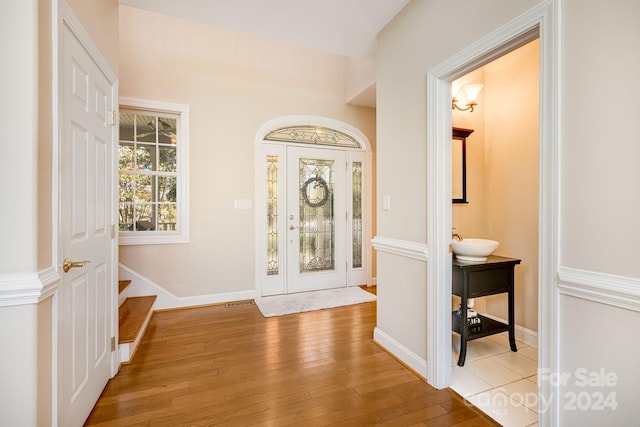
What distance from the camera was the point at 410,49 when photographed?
85.0 inches

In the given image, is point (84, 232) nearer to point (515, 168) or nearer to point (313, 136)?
point (313, 136)

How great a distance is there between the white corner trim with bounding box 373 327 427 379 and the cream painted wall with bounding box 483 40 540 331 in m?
1.27

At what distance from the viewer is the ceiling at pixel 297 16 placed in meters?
2.15

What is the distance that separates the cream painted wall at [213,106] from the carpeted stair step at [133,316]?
1.04ft

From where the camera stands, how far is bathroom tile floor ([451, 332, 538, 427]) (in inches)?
67.4

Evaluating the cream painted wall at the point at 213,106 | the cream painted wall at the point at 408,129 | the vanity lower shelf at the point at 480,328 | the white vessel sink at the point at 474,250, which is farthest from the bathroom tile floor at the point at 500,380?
the cream painted wall at the point at 213,106

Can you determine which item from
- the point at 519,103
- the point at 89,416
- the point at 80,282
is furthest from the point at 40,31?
the point at 519,103

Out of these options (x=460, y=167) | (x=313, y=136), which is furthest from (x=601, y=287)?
(x=313, y=136)

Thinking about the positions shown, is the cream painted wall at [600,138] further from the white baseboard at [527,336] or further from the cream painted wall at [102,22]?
the cream painted wall at [102,22]

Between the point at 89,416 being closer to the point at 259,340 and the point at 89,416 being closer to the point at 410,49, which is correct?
the point at 259,340

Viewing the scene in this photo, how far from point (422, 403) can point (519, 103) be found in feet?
8.96

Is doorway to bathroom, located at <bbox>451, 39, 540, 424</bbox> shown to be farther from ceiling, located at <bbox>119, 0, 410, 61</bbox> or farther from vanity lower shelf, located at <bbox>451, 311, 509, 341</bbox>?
ceiling, located at <bbox>119, 0, 410, 61</bbox>

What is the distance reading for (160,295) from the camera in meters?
3.39

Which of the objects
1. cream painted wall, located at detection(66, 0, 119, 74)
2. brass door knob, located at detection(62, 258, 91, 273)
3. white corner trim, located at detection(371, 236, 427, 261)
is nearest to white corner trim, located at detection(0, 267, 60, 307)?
brass door knob, located at detection(62, 258, 91, 273)
